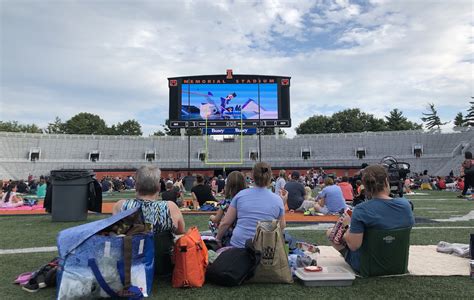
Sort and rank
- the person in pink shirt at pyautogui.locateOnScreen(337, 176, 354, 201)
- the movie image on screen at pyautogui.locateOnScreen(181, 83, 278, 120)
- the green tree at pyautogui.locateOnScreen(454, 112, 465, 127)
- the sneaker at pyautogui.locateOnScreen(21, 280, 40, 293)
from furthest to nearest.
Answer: the green tree at pyautogui.locateOnScreen(454, 112, 465, 127), the movie image on screen at pyautogui.locateOnScreen(181, 83, 278, 120), the person in pink shirt at pyautogui.locateOnScreen(337, 176, 354, 201), the sneaker at pyautogui.locateOnScreen(21, 280, 40, 293)

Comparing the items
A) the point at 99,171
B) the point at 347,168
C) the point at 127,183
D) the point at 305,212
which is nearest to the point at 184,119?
the point at 127,183

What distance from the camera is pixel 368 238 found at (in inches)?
162

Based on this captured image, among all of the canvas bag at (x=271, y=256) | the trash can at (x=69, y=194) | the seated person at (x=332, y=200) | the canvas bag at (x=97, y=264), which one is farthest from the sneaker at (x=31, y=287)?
the seated person at (x=332, y=200)

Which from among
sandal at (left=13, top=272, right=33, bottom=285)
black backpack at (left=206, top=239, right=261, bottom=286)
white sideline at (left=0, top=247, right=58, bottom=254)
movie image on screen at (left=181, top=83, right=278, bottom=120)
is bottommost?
white sideline at (left=0, top=247, right=58, bottom=254)

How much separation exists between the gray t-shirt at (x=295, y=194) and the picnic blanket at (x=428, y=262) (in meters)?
6.17

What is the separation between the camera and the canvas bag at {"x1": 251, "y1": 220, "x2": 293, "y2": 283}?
13.1 feet

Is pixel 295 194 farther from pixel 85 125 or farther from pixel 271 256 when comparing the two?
pixel 85 125

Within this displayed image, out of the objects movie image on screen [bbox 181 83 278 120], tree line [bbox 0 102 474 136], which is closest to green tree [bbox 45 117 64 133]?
tree line [bbox 0 102 474 136]

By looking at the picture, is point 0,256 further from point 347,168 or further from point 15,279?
point 347,168

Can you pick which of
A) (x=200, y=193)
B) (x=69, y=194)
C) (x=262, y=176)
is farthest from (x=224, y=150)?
(x=262, y=176)

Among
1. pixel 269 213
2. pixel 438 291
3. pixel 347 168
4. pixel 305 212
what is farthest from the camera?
pixel 347 168

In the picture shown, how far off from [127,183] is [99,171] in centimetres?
1310

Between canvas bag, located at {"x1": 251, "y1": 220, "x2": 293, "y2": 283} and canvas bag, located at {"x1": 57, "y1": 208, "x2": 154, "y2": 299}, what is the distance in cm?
125

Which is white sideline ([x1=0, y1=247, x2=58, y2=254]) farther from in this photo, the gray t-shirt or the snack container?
the gray t-shirt
